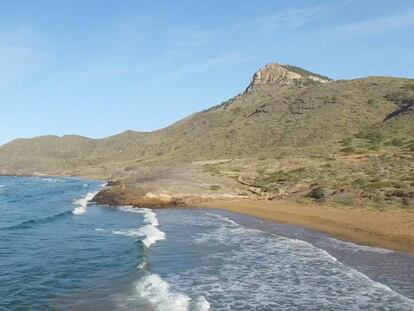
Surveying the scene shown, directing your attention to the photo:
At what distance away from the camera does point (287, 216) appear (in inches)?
1554

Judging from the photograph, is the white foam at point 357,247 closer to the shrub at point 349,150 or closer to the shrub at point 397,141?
the shrub at point 349,150

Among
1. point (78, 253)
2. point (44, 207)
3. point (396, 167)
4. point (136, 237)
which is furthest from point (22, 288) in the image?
point (396, 167)

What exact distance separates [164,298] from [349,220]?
1931cm

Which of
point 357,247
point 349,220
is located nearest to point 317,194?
point 349,220

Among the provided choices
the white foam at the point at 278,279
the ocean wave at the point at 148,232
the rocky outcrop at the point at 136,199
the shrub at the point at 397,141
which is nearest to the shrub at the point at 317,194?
the rocky outcrop at the point at 136,199

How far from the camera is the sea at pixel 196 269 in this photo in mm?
17609

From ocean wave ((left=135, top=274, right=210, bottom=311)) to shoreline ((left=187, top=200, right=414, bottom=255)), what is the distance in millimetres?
11344

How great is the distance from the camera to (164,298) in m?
18.2

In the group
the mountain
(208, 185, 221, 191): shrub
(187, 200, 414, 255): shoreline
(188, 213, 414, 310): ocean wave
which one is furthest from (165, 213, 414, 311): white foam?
the mountain

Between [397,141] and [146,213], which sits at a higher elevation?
[397,141]

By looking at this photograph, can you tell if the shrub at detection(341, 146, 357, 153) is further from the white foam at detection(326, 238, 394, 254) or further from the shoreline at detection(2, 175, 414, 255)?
the white foam at detection(326, 238, 394, 254)

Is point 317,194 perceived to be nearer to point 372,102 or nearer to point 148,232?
point 148,232

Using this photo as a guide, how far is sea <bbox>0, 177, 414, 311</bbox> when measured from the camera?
57.8 feet

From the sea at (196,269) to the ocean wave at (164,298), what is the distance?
0.12 ft
